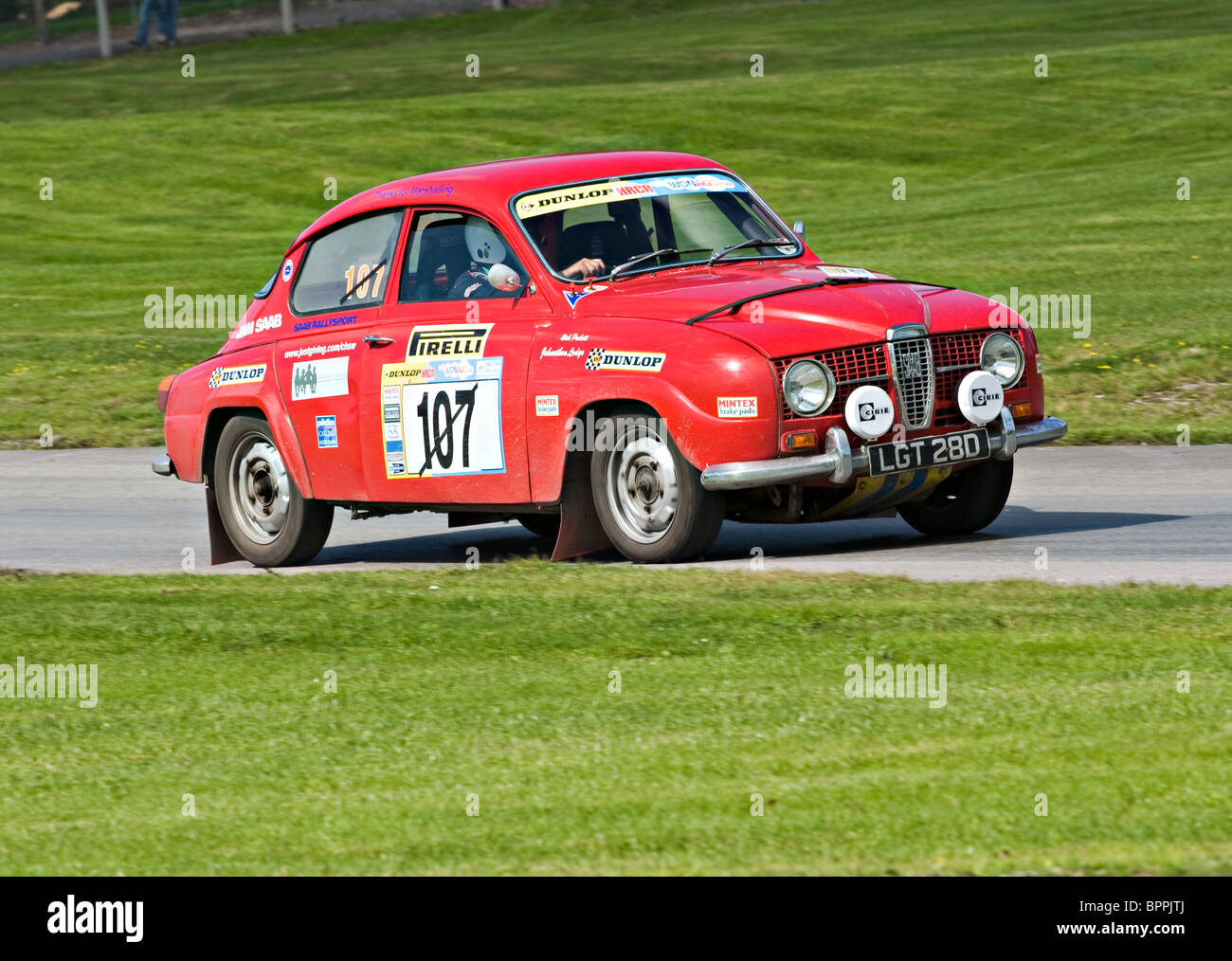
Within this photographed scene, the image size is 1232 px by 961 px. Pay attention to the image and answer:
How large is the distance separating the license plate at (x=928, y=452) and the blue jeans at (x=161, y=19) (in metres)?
47.0

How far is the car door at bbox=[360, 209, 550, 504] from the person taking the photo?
31.1 ft

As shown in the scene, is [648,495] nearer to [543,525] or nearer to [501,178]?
[501,178]

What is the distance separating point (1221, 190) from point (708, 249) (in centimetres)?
1841

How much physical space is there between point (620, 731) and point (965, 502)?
4.04m

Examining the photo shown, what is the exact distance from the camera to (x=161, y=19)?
177 ft

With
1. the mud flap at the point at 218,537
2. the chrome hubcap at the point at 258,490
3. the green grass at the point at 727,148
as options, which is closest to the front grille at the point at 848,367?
the chrome hubcap at the point at 258,490

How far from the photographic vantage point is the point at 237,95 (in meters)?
42.3

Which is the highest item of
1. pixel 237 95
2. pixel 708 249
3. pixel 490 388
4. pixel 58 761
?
pixel 237 95

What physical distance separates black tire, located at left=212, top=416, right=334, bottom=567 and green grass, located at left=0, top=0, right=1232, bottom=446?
5364 mm

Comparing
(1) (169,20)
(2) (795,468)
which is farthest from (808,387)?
(1) (169,20)

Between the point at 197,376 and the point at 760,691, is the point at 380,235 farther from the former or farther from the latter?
the point at 760,691

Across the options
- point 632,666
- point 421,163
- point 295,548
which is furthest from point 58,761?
point 421,163

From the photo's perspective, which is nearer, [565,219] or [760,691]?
[760,691]
